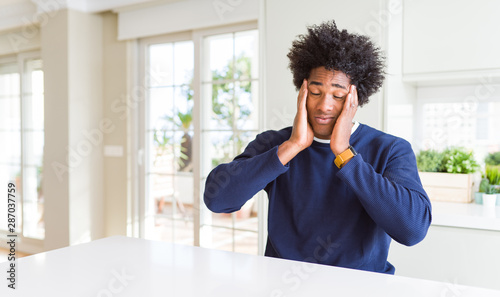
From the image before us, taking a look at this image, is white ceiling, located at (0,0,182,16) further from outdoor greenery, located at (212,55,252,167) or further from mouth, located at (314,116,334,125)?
mouth, located at (314,116,334,125)

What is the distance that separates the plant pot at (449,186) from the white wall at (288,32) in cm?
45

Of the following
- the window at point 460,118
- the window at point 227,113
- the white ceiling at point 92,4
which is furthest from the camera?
the white ceiling at point 92,4

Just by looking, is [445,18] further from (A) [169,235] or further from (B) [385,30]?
(A) [169,235]

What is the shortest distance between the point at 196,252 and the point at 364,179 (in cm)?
52

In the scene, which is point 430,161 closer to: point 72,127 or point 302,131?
point 302,131

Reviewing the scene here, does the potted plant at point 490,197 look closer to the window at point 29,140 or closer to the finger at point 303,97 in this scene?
the finger at point 303,97

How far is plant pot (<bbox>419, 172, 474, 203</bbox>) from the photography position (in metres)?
2.42

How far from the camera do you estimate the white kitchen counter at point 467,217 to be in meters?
2.04

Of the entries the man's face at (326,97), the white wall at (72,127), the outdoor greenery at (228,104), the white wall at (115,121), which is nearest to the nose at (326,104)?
the man's face at (326,97)

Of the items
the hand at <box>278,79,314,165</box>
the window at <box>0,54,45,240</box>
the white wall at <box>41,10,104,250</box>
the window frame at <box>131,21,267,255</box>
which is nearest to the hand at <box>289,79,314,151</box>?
the hand at <box>278,79,314,165</box>

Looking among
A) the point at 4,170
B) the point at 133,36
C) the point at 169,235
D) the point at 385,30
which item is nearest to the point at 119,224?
the point at 169,235

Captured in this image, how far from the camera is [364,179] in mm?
1230

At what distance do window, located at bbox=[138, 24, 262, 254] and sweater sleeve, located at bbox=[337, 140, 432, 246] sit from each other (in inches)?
84.5

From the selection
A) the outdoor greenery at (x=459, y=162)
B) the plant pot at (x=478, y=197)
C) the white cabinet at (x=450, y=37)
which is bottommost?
the plant pot at (x=478, y=197)
